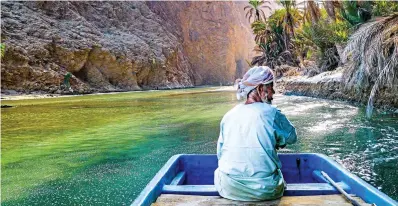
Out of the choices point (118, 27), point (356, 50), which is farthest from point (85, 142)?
point (118, 27)

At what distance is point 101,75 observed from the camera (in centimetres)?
5069

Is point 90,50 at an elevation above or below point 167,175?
above

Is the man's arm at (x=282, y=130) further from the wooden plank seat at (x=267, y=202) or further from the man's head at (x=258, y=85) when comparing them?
the wooden plank seat at (x=267, y=202)

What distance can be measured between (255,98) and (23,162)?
5.89m

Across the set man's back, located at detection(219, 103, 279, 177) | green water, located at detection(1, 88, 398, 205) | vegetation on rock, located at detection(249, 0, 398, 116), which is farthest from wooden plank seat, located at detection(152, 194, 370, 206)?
vegetation on rock, located at detection(249, 0, 398, 116)

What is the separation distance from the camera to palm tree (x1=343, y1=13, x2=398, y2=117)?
30.7 feet

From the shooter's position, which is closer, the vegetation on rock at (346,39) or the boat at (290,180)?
the boat at (290,180)

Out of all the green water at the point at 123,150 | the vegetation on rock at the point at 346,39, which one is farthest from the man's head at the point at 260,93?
the vegetation on rock at the point at 346,39

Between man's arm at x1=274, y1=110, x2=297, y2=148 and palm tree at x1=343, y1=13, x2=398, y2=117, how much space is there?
7521mm

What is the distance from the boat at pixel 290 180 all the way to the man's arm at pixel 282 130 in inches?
19.2

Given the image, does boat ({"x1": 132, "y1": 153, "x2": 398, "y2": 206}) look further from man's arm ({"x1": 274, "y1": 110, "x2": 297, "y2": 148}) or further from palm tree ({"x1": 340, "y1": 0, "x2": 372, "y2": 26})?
palm tree ({"x1": 340, "y1": 0, "x2": 372, "y2": 26})

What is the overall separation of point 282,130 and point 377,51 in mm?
8058

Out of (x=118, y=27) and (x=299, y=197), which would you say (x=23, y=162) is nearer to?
(x=299, y=197)

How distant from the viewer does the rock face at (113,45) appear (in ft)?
138
